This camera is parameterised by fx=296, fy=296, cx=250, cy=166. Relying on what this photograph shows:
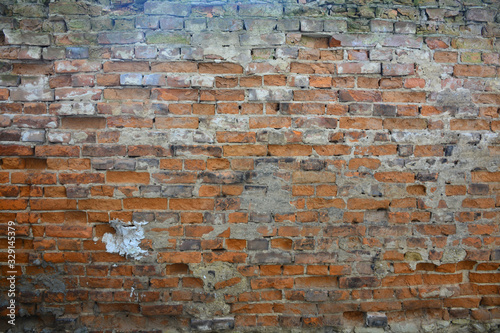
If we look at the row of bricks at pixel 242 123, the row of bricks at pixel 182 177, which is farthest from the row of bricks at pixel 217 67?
the row of bricks at pixel 182 177

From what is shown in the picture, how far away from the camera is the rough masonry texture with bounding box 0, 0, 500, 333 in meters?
1.93

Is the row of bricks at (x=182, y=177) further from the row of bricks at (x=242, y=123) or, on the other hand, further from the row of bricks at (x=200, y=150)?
the row of bricks at (x=242, y=123)

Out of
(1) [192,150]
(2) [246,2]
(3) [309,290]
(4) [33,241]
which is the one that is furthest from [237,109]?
(4) [33,241]

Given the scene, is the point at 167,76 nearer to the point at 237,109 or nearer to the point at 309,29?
the point at 237,109

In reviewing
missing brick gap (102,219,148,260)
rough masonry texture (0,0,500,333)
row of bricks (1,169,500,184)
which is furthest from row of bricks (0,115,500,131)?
missing brick gap (102,219,148,260)

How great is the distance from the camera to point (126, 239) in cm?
196

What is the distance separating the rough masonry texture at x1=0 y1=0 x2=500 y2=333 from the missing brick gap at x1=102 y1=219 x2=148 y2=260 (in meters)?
0.01

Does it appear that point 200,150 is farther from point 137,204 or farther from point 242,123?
point 137,204

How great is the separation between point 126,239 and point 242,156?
0.94 meters

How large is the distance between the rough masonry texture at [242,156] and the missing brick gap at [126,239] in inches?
0.5

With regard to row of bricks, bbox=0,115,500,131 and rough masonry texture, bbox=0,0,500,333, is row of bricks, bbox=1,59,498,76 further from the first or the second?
row of bricks, bbox=0,115,500,131

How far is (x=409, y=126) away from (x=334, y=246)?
0.95m

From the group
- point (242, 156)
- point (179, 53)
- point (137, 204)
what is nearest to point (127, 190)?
point (137, 204)

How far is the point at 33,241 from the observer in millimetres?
1956
